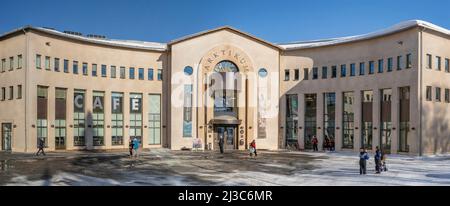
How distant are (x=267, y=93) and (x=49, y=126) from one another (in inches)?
931

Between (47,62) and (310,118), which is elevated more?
(47,62)

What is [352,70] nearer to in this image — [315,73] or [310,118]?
[315,73]

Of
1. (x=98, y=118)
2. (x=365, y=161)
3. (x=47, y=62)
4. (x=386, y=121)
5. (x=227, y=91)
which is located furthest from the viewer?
(x=227, y=91)

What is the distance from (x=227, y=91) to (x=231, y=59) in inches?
143

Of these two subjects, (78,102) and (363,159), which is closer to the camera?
(363,159)

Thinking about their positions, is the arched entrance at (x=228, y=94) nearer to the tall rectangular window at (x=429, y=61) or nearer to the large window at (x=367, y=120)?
the large window at (x=367, y=120)

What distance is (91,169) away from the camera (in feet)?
88.9

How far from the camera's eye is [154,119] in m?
50.1

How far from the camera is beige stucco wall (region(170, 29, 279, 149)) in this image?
4794cm

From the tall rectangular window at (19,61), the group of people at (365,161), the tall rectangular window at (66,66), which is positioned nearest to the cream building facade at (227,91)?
the tall rectangular window at (19,61)

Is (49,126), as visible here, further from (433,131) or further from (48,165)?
(433,131)

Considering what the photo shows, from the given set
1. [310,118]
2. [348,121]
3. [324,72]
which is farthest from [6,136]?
[348,121]

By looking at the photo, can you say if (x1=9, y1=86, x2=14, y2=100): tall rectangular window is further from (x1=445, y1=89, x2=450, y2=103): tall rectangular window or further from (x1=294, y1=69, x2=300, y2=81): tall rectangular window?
(x1=445, y1=89, x2=450, y2=103): tall rectangular window

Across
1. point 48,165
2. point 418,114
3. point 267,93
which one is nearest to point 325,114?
point 267,93
